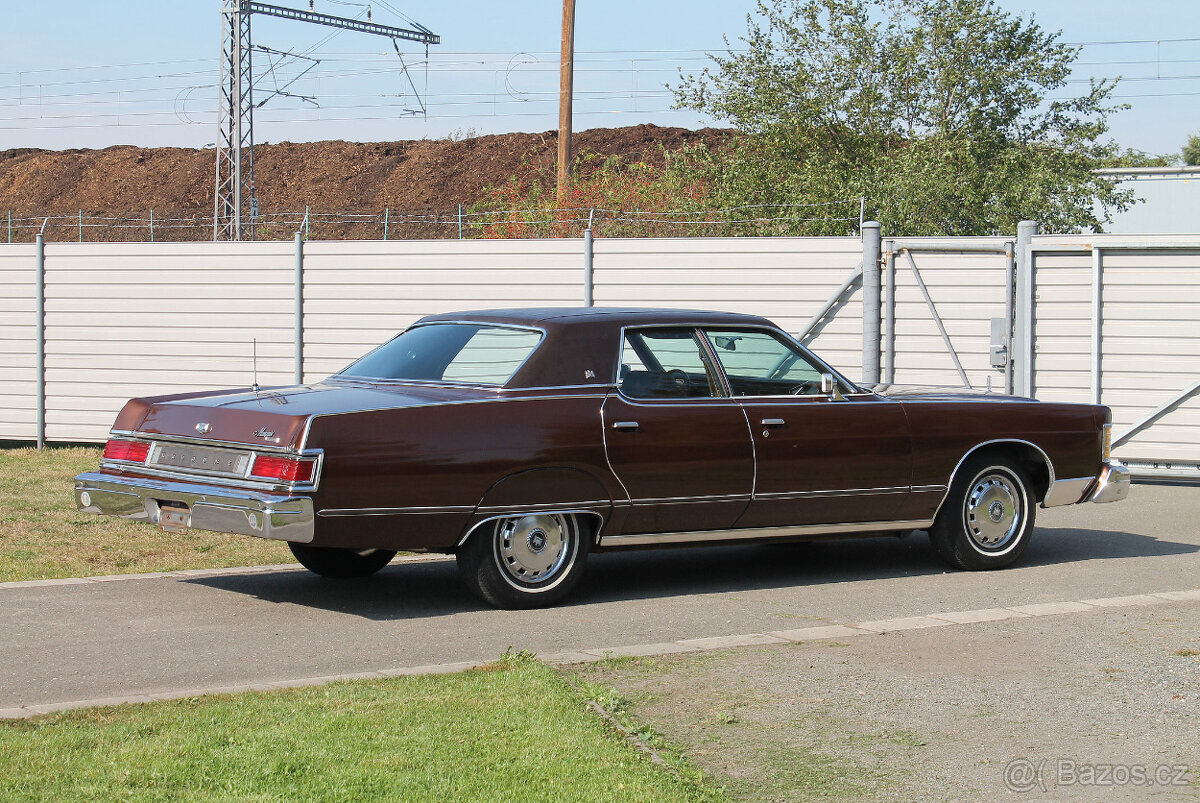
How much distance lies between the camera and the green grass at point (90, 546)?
8.48 metres

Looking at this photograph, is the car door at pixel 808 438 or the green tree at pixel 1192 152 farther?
the green tree at pixel 1192 152

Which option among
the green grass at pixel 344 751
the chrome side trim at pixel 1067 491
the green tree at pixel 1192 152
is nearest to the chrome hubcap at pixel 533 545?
the green grass at pixel 344 751

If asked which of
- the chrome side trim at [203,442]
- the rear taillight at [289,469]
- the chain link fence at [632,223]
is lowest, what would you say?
the rear taillight at [289,469]

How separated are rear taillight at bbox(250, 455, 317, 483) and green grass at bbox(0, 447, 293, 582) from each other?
6.91ft

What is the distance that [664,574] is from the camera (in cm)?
875

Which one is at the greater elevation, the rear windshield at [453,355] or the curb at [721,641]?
the rear windshield at [453,355]

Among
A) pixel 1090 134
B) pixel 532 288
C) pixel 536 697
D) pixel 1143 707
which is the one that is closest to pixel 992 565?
pixel 1143 707

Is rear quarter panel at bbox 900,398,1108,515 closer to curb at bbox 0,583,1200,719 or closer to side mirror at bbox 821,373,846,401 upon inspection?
side mirror at bbox 821,373,846,401

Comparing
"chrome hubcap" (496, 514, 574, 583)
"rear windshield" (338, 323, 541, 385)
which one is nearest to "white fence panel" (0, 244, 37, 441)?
"rear windshield" (338, 323, 541, 385)

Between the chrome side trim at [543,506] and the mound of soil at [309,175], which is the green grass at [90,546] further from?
the mound of soil at [309,175]

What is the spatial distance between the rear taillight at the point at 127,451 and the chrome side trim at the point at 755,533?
237cm

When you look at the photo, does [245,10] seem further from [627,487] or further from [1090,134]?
[627,487]

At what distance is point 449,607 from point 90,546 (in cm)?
296

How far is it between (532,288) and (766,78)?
12.9 meters
